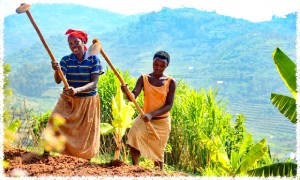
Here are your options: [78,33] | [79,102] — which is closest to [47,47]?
[78,33]

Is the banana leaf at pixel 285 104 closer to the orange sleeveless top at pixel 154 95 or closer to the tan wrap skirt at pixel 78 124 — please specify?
the orange sleeveless top at pixel 154 95

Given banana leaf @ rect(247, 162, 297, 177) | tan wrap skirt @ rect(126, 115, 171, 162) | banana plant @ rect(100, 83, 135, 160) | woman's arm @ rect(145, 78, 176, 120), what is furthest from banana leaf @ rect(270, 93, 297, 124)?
banana plant @ rect(100, 83, 135, 160)

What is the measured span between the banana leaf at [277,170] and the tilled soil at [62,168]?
75 centimetres

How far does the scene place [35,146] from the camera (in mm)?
6801

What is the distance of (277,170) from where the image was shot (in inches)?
191

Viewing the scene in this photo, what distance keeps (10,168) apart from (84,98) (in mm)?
1234

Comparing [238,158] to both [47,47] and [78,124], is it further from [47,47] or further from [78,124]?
[47,47]

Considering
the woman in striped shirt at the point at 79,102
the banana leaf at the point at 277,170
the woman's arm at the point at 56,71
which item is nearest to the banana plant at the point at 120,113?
the woman in striped shirt at the point at 79,102

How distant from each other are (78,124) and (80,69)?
2.01ft

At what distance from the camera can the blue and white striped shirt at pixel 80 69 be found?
5.55 meters

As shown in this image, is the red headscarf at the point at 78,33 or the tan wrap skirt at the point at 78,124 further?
the tan wrap skirt at the point at 78,124

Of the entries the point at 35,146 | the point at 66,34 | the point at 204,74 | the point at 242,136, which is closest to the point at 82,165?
the point at 66,34

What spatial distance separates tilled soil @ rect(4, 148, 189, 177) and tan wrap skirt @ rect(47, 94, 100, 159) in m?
0.41

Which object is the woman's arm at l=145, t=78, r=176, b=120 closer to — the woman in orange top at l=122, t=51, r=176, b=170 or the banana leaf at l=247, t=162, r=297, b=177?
the woman in orange top at l=122, t=51, r=176, b=170
